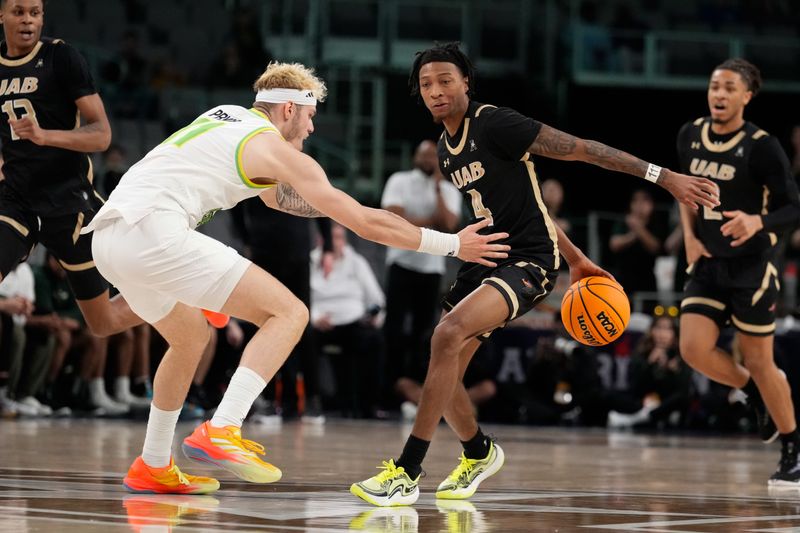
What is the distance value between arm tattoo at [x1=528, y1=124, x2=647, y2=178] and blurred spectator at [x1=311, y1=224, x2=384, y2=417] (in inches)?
307

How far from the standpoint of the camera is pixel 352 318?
1355 cm

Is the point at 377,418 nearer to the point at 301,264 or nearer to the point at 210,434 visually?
the point at 301,264

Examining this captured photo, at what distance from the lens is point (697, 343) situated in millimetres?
7520

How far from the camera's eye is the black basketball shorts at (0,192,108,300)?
22.5 ft

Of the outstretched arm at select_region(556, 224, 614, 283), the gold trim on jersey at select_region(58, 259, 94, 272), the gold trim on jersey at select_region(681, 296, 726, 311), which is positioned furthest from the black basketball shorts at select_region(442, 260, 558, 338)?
the gold trim on jersey at select_region(58, 259, 94, 272)

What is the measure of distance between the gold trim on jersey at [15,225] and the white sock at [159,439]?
1.69 metres

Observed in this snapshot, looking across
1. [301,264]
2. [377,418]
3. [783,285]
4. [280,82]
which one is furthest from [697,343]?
[783,285]

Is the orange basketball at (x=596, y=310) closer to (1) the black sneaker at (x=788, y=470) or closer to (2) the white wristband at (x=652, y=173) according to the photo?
(2) the white wristband at (x=652, y=173)

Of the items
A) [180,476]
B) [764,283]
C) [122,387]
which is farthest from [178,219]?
[122,387]

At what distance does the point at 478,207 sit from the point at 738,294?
2204 millimetres

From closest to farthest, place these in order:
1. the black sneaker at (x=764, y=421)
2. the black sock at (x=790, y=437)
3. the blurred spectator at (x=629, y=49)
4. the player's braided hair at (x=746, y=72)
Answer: the black sock at (x=790, y=437) < the player's braided hair at (x=746, y=72) < the black sneaker at (x=764, y=421) < the blurred spectator at (x=629, y=49)

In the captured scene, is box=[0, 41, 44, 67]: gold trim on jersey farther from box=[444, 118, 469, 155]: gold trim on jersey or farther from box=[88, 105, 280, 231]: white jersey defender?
box=[444, 118, 469, 155]: gold trim on jersey

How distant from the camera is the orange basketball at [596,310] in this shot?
622 centimetres

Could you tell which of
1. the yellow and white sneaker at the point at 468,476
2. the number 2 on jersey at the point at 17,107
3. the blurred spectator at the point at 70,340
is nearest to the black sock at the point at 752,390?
the yellow and white sneaker at the point at 468,476
